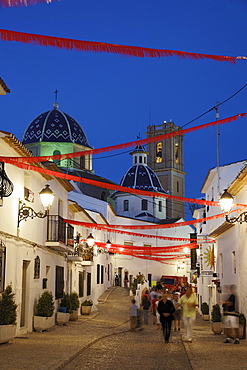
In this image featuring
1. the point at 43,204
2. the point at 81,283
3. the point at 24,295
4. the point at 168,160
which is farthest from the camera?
the point at 168,160

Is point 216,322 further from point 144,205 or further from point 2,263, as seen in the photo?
point 144,205

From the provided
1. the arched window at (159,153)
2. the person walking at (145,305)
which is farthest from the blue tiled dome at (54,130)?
the arched window at (159,153)

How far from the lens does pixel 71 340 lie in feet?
49.6

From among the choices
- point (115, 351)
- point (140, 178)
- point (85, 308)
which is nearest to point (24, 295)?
point (115, 351)

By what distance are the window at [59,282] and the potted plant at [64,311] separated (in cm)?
29

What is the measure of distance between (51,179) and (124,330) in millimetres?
5985

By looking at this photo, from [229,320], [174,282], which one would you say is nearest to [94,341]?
[229,320]

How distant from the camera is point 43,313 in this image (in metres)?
17.8

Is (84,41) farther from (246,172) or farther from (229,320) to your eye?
(229,320)

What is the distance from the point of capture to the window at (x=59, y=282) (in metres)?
Result: 21.9

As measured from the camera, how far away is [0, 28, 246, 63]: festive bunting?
6364mm

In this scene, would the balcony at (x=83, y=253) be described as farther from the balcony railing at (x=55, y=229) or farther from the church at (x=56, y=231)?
the balcony railing at (x=55, y=229)

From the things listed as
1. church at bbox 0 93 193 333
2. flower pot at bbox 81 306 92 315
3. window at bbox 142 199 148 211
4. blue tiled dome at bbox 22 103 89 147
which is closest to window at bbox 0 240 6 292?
church at bbox 0 93 193 333

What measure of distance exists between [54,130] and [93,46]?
45070 mm
